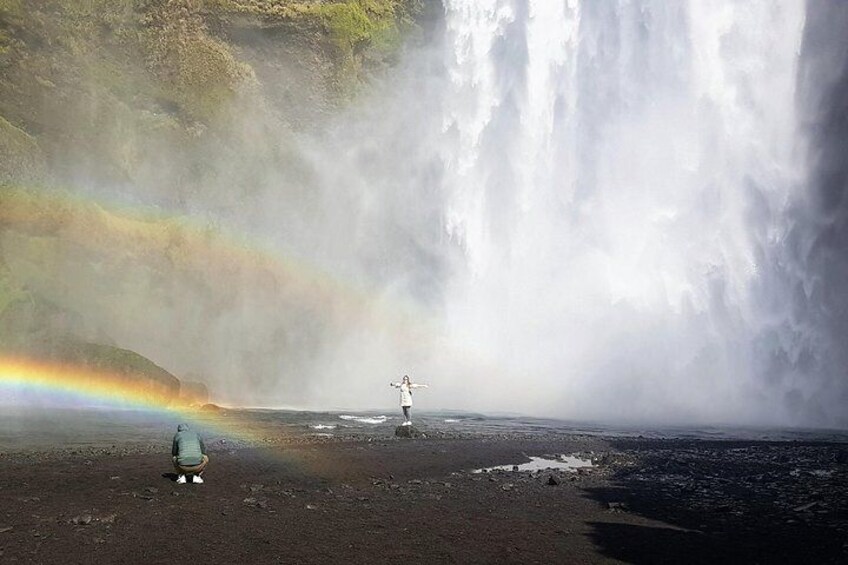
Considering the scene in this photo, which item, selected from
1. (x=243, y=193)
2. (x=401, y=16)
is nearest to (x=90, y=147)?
(x=243, y=193)

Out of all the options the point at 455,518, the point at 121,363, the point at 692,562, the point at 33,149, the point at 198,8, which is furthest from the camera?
the point at 198,8

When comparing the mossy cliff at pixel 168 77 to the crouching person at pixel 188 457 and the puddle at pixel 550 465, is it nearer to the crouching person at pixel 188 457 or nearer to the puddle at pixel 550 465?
the crouching person at pixel 188 457

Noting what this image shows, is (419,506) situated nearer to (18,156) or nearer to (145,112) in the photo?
(18,156)

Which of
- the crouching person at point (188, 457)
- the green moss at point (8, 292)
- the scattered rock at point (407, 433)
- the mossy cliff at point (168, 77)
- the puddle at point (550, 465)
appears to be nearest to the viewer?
the crouching person at point (188, 457)

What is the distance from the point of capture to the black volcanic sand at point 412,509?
908 cm

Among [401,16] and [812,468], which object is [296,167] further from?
[812,468]

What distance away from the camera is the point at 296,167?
65.2 m

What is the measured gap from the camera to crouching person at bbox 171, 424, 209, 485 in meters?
13.2

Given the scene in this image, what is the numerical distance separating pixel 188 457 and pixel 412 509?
14.1 ft

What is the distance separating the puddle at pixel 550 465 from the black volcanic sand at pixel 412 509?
1.30 ft

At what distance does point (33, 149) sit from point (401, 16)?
111 feet

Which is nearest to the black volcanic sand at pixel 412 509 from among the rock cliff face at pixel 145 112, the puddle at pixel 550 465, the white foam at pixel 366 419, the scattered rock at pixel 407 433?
the puddle at pixel 550 465

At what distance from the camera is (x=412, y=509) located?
1180 cm

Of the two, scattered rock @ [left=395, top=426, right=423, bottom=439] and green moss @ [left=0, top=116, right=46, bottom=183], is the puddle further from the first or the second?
green moss @ [left=0, top=116, right=46, bottom=183]
